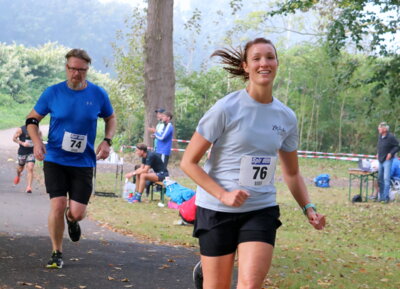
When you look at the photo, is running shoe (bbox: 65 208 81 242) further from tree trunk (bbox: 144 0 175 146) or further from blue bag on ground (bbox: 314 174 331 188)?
tree trunk (bbox: 144 0 175 146)

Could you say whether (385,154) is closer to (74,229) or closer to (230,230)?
(74,229)

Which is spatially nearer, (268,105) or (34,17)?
(268,105)

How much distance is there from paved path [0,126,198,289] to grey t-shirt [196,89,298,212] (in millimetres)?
2787

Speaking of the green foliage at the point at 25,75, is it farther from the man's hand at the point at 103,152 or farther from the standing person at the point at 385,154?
the man's hand at the point at 103,152

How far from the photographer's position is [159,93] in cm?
2777

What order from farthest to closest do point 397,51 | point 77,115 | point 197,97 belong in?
point 197,97 → point 397,51 → point 77,115

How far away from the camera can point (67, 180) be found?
7.42 m

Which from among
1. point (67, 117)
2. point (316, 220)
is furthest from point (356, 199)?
point (316, 220)

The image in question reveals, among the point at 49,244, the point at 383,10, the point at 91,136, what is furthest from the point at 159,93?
the point at 91,136

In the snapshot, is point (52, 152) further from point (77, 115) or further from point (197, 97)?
point (197, 97)

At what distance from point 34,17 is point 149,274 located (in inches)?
4345

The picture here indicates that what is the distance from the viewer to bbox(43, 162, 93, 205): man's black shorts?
730 centimetres

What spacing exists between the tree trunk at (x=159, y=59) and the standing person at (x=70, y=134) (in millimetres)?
20232

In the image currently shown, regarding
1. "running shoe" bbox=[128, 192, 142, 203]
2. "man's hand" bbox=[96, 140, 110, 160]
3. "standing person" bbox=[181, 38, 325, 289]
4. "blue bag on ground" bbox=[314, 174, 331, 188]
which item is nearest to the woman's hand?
"standing person" bbox=[181, 38, 325, 289]
